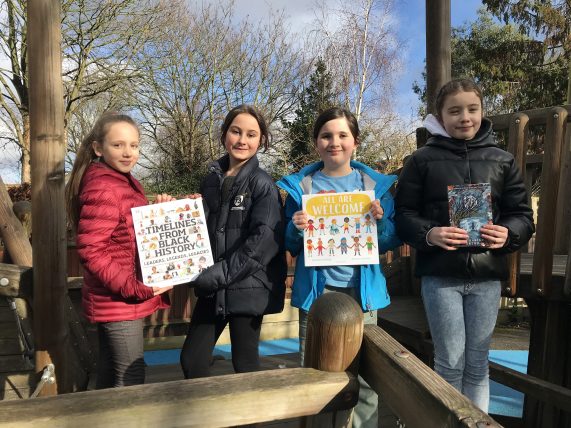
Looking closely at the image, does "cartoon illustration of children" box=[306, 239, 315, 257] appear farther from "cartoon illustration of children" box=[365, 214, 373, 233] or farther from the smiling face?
the smiling face

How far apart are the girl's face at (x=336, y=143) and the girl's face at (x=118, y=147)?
908 mm

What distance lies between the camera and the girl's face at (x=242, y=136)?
7.64 feet

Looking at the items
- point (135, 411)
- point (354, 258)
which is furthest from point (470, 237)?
point (135, 411)

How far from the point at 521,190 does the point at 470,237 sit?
0.37 metres

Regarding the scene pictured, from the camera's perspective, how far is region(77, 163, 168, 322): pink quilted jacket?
6.67 feet

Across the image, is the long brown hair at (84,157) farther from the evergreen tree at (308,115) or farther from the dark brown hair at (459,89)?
the evergreen tree at (308,115)

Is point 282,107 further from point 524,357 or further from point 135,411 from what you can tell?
point 135,411

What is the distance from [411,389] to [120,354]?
1.44m

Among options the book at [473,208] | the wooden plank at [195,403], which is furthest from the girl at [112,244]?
the book at [473,208]

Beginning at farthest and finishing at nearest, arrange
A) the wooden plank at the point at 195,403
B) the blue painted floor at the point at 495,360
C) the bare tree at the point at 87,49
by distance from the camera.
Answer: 1. the bare tree at the point at 87,49
2. the blue painted floor at the point at 495,360
3. the wooden plank at the point at 195,403

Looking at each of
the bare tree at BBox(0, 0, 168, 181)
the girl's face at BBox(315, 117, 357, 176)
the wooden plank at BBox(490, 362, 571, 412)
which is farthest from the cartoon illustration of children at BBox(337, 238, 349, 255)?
the bare tree at BBox(0, 0, 168, 181)

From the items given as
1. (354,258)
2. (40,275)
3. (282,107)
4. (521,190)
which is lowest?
(40,275)

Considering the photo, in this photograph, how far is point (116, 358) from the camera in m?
2.12

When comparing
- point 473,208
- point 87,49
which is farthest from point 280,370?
point 87,49
